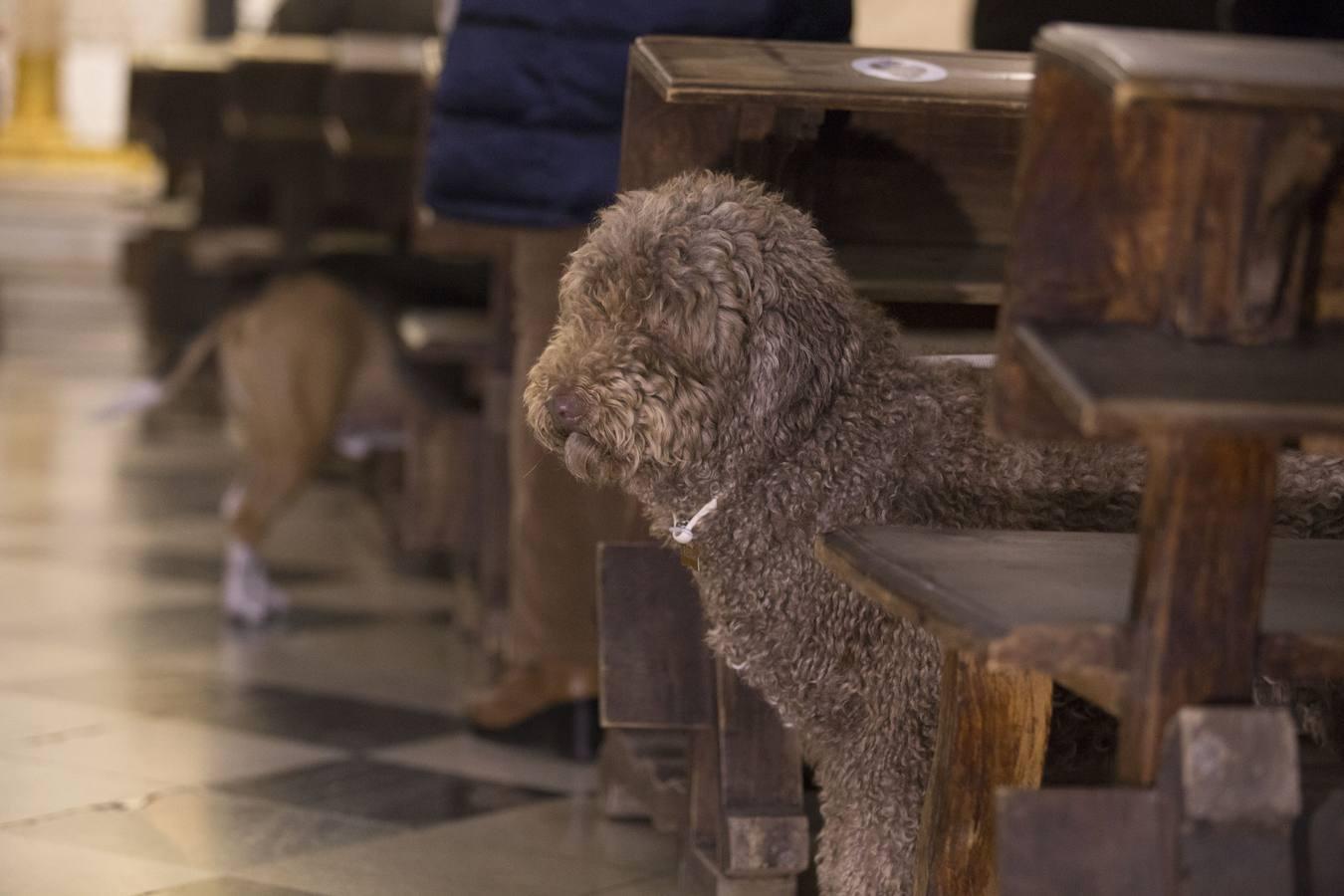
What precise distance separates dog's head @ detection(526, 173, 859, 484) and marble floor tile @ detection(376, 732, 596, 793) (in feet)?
5.33

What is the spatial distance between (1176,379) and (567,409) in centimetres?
73

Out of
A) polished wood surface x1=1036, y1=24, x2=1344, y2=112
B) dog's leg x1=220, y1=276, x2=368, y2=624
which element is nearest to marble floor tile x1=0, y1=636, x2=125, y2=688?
dog's leg x1=220, y1=276, x2=368, y2=624

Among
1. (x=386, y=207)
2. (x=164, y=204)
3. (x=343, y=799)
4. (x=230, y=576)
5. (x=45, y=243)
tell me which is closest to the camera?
(x=343, y=799)

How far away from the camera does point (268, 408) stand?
532cm

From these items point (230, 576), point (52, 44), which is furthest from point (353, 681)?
point (52, 44)

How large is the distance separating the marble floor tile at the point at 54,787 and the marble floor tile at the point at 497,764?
51cm

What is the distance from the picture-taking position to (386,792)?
134 inches

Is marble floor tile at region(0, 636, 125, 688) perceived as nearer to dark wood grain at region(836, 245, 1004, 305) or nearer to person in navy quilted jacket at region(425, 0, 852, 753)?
person in navy quilted jacket at region(425, 0, 852, 753)

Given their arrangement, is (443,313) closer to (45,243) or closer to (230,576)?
(230,576)

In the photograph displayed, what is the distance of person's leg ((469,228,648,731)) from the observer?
11.1 ft

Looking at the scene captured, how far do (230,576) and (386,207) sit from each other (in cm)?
286

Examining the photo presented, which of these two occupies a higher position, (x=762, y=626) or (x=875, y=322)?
(x=875, y=322)

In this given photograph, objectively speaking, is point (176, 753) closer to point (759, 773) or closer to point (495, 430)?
point (495, 430)

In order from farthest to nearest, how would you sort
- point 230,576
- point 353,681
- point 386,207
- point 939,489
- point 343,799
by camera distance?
point 386,207 < point 230,576 < point 353,681 < point 343,799 < point 939,489
